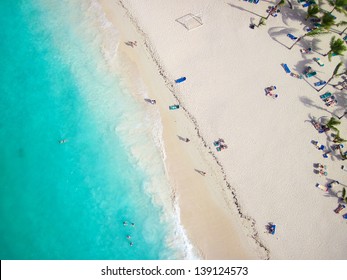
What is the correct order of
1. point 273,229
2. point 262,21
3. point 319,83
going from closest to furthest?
point 273,229 → point 319,83 → point 262,21

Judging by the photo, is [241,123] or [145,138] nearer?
[145,138]

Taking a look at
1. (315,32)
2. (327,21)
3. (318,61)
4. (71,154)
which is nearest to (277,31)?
(315,32)

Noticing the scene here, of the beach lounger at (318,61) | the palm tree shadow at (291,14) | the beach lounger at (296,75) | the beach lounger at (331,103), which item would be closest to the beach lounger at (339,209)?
the beach lounger at (331,103)

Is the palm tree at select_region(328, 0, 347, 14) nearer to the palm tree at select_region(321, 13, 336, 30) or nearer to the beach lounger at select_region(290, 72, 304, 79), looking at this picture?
the palm tree at select_region(321, 13, 336, 30)

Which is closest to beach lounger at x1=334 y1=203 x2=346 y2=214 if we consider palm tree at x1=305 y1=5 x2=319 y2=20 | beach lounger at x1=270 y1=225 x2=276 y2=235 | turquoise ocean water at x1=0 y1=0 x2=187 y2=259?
beach lounger at x1=270 y1=225 x2=276 y2=235

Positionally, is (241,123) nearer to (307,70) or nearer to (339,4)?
(307,70)

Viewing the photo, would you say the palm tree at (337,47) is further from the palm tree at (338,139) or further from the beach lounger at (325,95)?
the palm tree at (338,139)
